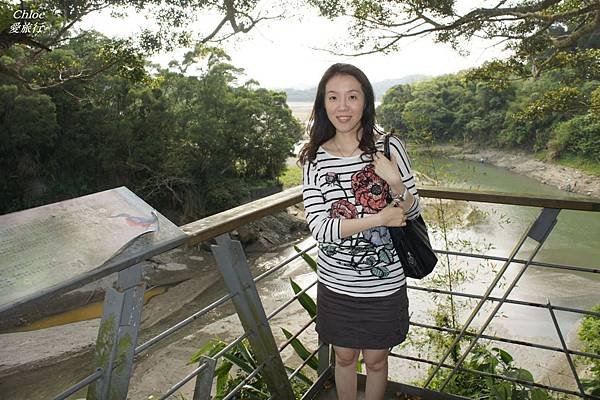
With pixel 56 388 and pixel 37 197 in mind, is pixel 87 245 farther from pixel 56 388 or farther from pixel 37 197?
pixel 37 197

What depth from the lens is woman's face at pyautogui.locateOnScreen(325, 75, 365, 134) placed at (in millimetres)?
1375

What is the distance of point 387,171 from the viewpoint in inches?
50.9

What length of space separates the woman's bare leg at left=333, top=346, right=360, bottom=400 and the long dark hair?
628mm

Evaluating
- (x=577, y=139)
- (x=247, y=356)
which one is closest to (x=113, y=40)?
(x=247, y=356)

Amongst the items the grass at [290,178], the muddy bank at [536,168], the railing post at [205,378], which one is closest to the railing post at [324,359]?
the railing post at [205,378]

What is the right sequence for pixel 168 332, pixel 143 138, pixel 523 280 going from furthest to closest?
pixel 143 138, pixel 523 280, pixel 168 332

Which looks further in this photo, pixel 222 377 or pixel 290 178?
pixel 290 178

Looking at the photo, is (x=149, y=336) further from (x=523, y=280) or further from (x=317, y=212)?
(x=317, y=212)

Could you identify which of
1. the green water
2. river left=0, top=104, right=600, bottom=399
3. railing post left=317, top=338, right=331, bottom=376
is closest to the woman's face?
railing post left=317, top=338, right=331, bottom=376

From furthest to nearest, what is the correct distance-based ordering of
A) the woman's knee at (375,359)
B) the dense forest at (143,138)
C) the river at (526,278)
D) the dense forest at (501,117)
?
the dense forest at (501,117) < the dense forest at (143,138) < the river at (526,278) < the woman's knee at (375,359)

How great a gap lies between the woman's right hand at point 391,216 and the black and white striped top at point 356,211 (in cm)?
7

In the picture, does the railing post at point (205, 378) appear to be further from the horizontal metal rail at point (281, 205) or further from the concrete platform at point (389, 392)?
the concrete platform at point (389, 392)

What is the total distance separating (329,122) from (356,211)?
301 millimetres

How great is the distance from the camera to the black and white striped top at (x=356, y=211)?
134 cm
